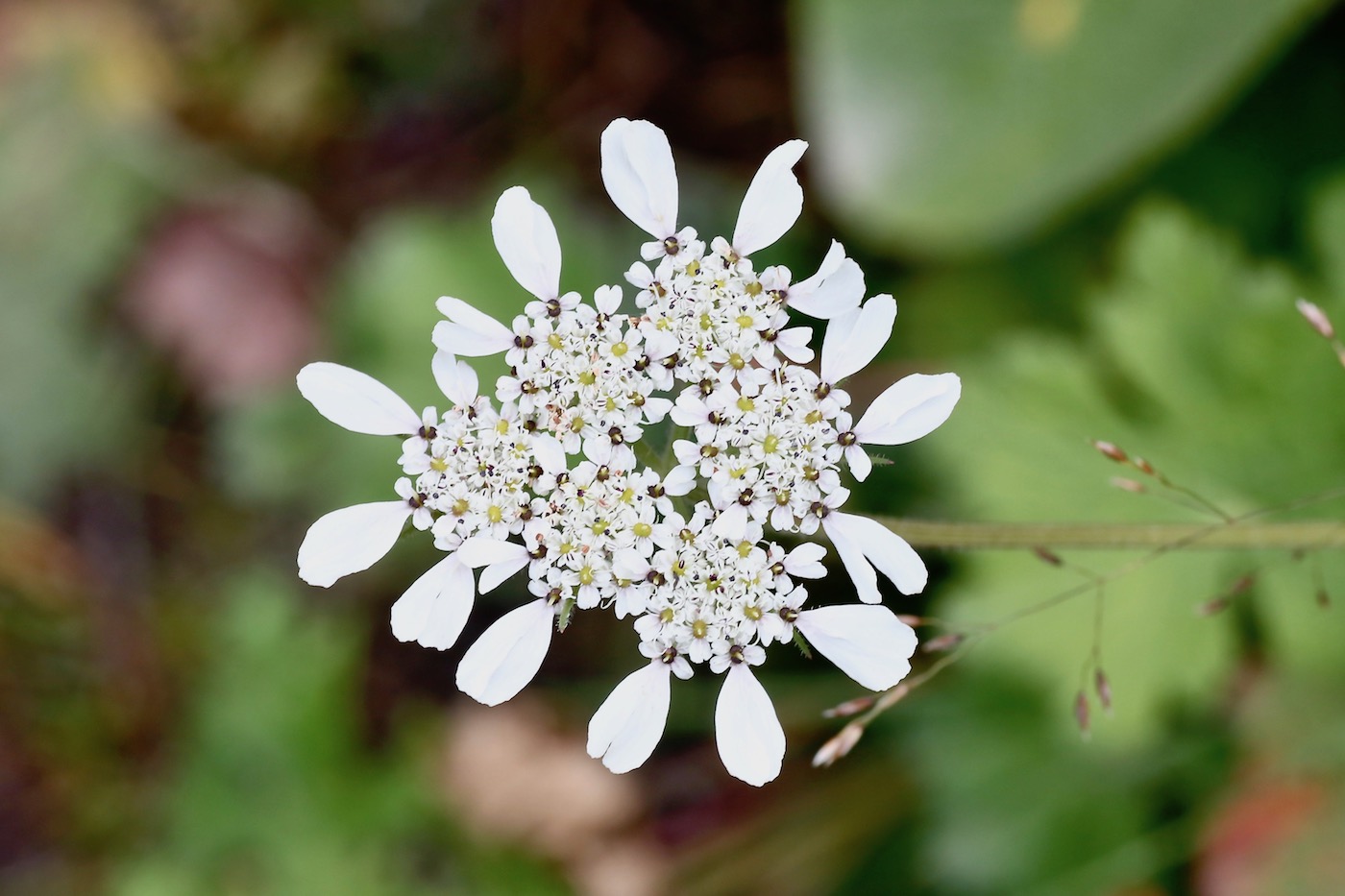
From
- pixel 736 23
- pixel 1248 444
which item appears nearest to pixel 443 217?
pixel 736 23

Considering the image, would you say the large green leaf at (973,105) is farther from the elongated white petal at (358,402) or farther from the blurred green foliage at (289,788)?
the blurred green foliage at (289,788)

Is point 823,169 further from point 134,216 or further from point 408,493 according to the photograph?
point 134,216

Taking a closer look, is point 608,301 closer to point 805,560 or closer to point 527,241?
point 527,241

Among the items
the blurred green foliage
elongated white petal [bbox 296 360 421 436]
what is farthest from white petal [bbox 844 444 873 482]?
the blurred green foliage

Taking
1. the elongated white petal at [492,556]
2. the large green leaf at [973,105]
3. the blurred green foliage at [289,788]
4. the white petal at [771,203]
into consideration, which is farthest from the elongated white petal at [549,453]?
the blurred green foliage at [289,788]

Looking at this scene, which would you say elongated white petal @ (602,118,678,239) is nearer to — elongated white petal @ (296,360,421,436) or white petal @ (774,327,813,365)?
white petal @ (774,327,813,365)
